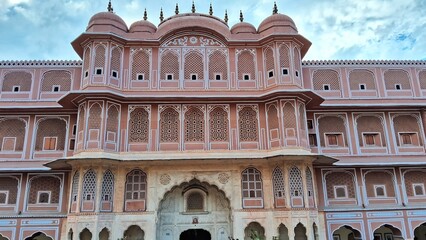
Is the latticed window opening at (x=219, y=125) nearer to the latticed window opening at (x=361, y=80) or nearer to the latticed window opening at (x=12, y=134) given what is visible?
the latticed window opening at (x=361, y=80)

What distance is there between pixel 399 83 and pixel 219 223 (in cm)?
1178

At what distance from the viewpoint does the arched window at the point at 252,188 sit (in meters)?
15.4

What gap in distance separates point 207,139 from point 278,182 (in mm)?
3626

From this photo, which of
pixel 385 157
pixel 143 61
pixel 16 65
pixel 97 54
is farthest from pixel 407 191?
pixel 16 65

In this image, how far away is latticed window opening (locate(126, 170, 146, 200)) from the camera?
15273 millimetres

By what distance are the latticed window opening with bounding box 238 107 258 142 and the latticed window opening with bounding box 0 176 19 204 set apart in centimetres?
1064

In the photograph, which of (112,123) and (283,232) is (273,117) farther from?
(112,123)

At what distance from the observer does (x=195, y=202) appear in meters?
16.2

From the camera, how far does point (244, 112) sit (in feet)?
54.3

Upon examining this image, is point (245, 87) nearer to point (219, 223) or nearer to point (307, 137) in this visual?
point (307, 137)

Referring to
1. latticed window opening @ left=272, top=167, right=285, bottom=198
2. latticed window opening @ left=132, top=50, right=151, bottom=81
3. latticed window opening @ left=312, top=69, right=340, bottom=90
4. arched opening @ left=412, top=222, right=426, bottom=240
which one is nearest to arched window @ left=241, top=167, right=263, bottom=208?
latticed window opening @ left=272, top=167, right=285, bottom=198

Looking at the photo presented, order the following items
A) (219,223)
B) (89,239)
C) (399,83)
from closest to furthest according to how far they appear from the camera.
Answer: (89,239)
(219,223)
(399,83)

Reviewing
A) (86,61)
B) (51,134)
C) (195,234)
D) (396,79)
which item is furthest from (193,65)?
(396,79)

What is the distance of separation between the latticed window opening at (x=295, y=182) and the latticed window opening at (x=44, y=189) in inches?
414
